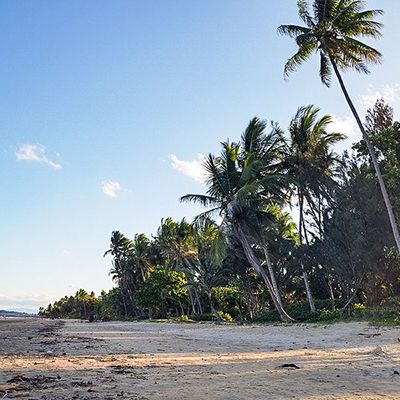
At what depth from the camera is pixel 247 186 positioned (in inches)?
899

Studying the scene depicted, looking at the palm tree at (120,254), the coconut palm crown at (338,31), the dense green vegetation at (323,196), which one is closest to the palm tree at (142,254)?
the palm tree at (120,254)

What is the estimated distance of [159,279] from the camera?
50875mm

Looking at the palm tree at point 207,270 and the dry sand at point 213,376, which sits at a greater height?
the palm tree at point 207,270

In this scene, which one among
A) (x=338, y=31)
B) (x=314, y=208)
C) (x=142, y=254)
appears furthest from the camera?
(x=142, y=254)

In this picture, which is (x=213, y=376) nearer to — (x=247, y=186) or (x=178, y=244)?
(x=247, y=186)

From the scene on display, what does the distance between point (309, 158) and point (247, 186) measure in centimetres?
483

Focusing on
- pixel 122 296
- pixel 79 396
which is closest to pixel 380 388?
pixel 79 396

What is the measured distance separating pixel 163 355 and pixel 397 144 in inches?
592

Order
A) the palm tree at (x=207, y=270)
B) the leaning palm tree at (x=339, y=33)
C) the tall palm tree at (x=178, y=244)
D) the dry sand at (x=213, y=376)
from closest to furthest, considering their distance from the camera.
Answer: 1. the dry sand at (x=213, y=376)
2. the leaning palm tree at (x=339, y=33)
3. the palm tree at (x=207, y=270)
4. the tall palm tree at (x=178, y=244)

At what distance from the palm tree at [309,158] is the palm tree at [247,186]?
3.79ft

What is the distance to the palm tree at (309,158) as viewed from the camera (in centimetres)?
2444

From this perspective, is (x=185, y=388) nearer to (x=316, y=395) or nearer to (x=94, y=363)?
(x=316, y=395)

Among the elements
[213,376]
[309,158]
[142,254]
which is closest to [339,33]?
[309,158]

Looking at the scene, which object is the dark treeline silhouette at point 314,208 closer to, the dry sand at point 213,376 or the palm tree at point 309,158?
the palm tree at point 309,158
